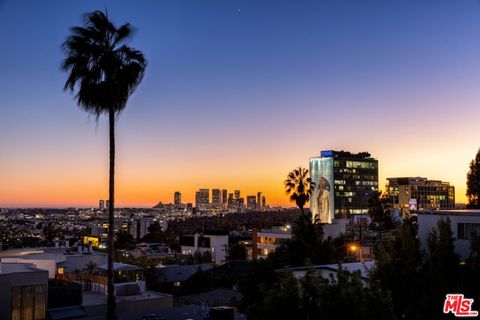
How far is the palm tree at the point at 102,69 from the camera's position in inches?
957

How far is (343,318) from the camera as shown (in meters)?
14.9

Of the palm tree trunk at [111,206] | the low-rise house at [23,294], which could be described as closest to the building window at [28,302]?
the low-rise house at [23,294]

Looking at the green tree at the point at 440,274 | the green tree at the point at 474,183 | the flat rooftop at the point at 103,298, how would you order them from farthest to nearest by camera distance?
the green tree at the point at 474,183 → the flat rooftop at the point at 103,298 → the green tree at the point at 440,274

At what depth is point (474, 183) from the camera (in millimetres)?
67500

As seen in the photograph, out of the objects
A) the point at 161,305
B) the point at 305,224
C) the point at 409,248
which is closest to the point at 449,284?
the point at 409,248

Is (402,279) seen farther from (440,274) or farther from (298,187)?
(298,187)

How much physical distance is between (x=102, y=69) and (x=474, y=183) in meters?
56.5

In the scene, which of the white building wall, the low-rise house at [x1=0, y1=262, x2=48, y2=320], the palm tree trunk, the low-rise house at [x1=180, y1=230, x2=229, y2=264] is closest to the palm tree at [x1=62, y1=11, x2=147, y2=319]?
the palm tree trunk

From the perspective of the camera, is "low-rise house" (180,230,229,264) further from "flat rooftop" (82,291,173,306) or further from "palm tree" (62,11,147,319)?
"palm tree" (62,11,147,319)

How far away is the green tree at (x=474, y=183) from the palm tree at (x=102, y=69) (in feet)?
179

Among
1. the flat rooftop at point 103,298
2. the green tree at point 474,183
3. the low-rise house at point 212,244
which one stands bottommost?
the low-rise house at point 212,244

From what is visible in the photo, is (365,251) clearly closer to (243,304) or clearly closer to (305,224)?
(305,224)

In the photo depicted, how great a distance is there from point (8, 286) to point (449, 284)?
78.4 ft

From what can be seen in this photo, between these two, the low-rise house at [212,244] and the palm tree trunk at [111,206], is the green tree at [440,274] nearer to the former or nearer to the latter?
the palm tree trunk at [111,206]
